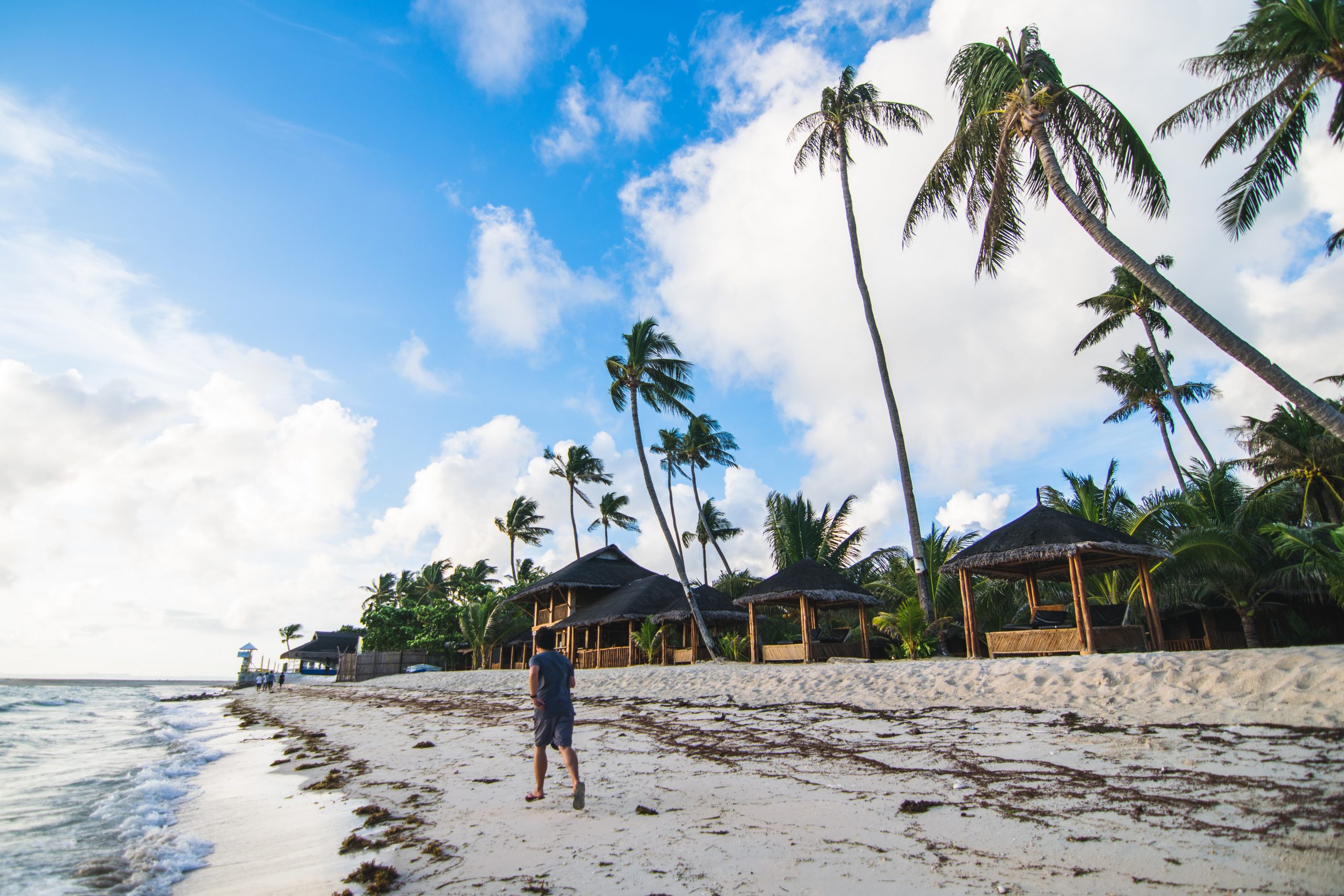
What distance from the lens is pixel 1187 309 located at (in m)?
8.64

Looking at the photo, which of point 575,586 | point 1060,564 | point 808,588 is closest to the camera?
point 1060,564

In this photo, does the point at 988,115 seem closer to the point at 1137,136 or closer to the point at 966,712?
the point at 1137,136

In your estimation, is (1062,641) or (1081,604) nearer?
(1062,641)

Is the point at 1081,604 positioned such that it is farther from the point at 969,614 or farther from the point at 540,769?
the point at 540,769

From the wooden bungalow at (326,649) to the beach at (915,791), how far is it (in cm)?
5029

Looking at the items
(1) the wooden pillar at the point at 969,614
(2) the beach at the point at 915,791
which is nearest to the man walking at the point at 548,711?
(2) the beach at the point at 915,791

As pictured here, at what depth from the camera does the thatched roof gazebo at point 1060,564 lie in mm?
11227

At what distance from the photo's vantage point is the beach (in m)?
3.04

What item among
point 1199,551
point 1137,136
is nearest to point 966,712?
point 1199,551

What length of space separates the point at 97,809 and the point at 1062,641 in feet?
42.9

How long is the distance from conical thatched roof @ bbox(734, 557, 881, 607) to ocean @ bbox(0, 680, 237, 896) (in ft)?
38.5

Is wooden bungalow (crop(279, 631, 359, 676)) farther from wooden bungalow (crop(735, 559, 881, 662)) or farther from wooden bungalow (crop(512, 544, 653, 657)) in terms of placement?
wooden bungalow (crop(735, 559, 881, 662))

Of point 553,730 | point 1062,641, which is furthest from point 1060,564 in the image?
point 553,730

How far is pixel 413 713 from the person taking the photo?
44.2 ft
